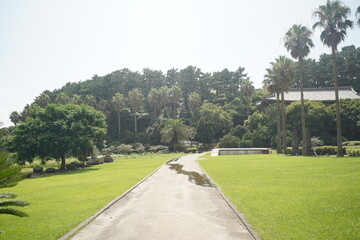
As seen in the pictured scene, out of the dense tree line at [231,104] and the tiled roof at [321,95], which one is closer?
the dense tree line at [231,104]

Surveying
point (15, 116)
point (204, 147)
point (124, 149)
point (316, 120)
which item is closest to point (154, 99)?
point (124, 149)

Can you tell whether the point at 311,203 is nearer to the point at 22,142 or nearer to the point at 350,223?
the point at 350,223

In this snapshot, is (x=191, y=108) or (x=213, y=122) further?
(x=191, y=108)

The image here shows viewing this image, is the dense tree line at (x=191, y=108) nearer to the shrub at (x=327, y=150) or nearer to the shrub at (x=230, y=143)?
the shrub at (x=230, y=143)

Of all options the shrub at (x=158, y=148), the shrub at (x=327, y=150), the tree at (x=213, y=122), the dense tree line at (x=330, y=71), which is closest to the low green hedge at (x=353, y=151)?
the shrub at (x=327, y=150)

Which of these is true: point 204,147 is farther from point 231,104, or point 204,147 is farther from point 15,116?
point 15,116

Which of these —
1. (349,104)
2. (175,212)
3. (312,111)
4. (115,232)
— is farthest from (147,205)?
(349,104)

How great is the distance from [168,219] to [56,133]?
1190 inches

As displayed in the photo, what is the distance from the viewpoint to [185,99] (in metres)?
105

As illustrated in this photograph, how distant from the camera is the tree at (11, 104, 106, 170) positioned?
1283 inches

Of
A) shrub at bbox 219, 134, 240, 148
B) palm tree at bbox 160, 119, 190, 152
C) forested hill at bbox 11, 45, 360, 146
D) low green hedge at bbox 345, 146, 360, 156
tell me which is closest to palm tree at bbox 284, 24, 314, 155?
low green hedge at bbox 345, 146, 360, 156

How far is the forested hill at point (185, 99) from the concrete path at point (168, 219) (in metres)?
50.0

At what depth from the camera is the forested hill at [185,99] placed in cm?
7625

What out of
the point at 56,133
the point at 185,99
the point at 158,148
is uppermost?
the point at 185,99
